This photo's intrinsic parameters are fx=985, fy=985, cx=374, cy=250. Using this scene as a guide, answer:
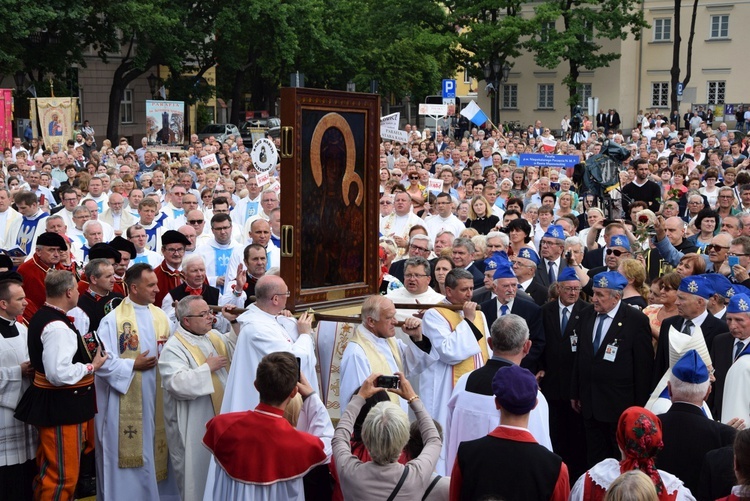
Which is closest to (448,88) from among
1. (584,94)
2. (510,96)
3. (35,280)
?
(35,280)

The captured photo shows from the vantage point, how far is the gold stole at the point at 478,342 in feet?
23.1

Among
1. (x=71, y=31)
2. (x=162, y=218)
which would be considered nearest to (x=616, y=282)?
(x=162, y=218)

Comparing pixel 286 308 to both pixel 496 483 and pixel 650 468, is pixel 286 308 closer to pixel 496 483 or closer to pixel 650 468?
pixel 496 483

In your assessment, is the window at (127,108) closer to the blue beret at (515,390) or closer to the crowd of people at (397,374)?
the crowd of people at (397,374)

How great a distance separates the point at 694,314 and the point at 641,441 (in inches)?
118

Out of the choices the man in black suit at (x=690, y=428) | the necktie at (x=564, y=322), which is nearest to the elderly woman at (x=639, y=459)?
the man in black suit at (x=690, y=428)

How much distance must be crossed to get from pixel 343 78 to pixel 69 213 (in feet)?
137

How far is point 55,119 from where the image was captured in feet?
86.6

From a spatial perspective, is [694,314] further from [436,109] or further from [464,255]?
[436,109]

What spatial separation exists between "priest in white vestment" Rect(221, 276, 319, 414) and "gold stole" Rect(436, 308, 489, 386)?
A: 1.20 metres

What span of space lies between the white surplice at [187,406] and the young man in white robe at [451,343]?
1487 mm

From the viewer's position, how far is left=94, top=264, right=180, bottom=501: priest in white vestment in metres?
7.23

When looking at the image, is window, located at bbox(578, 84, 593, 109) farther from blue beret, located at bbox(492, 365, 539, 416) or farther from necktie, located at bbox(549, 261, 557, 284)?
blue beret, located at bbox(492, 365, 539, 416)

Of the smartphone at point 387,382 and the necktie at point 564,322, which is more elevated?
the smartphone at point 387,382
